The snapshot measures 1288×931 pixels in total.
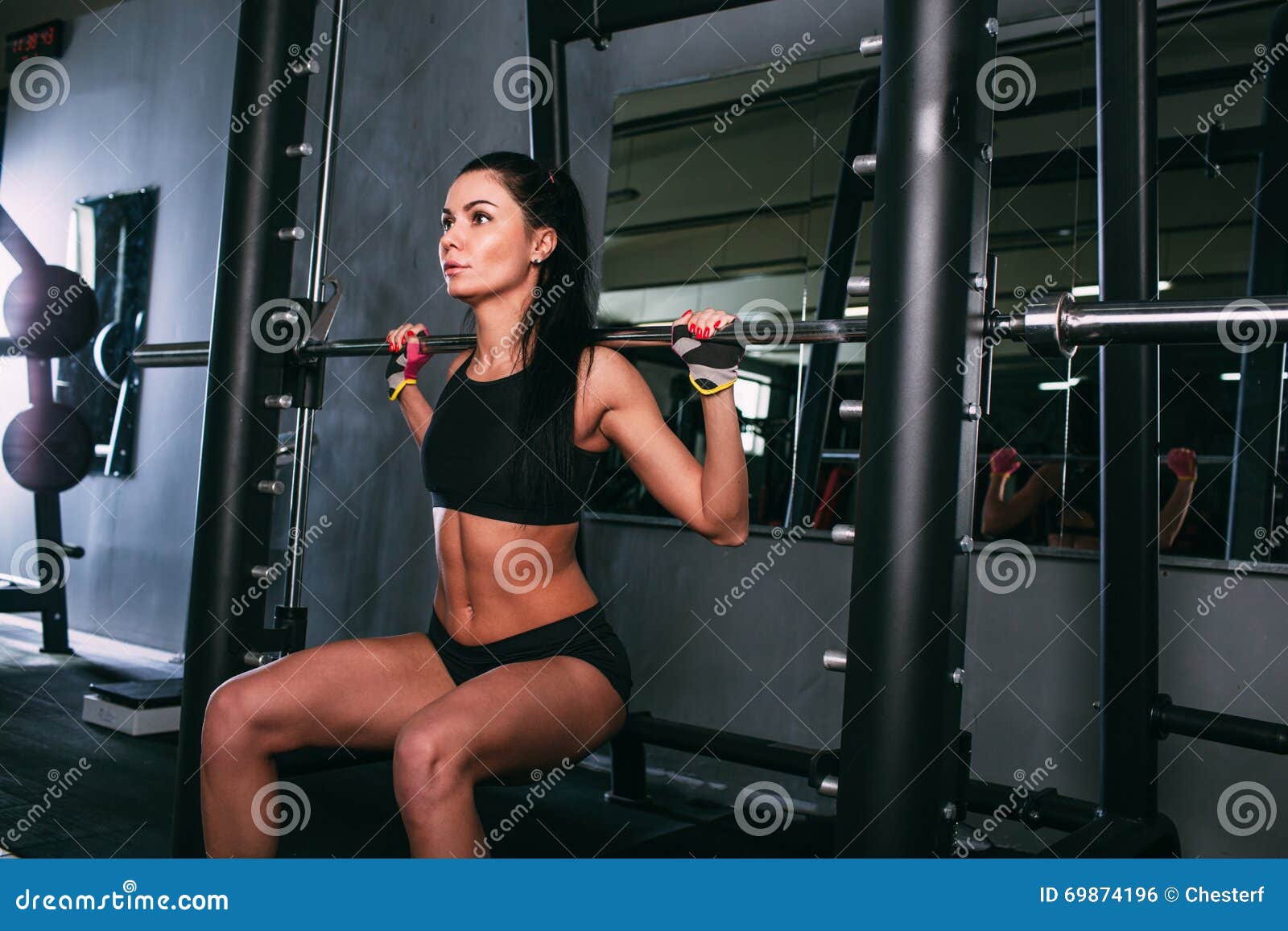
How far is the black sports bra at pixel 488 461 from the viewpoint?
1.70 meters

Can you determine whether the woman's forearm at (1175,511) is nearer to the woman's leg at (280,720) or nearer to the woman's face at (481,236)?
the woman's face at (481,236)

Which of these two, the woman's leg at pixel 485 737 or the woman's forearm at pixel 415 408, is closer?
the woman's leg at pixel 485 737

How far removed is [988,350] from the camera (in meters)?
1.30

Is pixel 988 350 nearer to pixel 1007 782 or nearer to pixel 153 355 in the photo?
pixel 153 355

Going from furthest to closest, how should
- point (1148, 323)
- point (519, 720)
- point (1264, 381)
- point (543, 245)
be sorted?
1. point (1264, 381)
2. point (543, 245)
3. point (519, 720)
4. point (1148, 323)

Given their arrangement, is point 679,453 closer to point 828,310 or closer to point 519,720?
point 519,720

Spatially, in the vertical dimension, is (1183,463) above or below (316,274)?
below

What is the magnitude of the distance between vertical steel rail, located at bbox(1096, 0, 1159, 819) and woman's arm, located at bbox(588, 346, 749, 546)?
1.03m

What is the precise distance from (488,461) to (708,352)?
0.44 metres

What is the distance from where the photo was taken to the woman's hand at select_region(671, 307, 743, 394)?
1470 mm

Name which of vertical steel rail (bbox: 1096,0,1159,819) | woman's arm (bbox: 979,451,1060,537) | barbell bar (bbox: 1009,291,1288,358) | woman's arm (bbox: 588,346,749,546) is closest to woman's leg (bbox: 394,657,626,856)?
woman's arm (bbox: 588,346,749,546)

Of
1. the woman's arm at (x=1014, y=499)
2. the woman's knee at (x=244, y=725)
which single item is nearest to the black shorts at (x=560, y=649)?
the woman's knee at (x=244, y=725)

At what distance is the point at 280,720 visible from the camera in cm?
161

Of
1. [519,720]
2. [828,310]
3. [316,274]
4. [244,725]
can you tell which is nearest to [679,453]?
[519,720]
